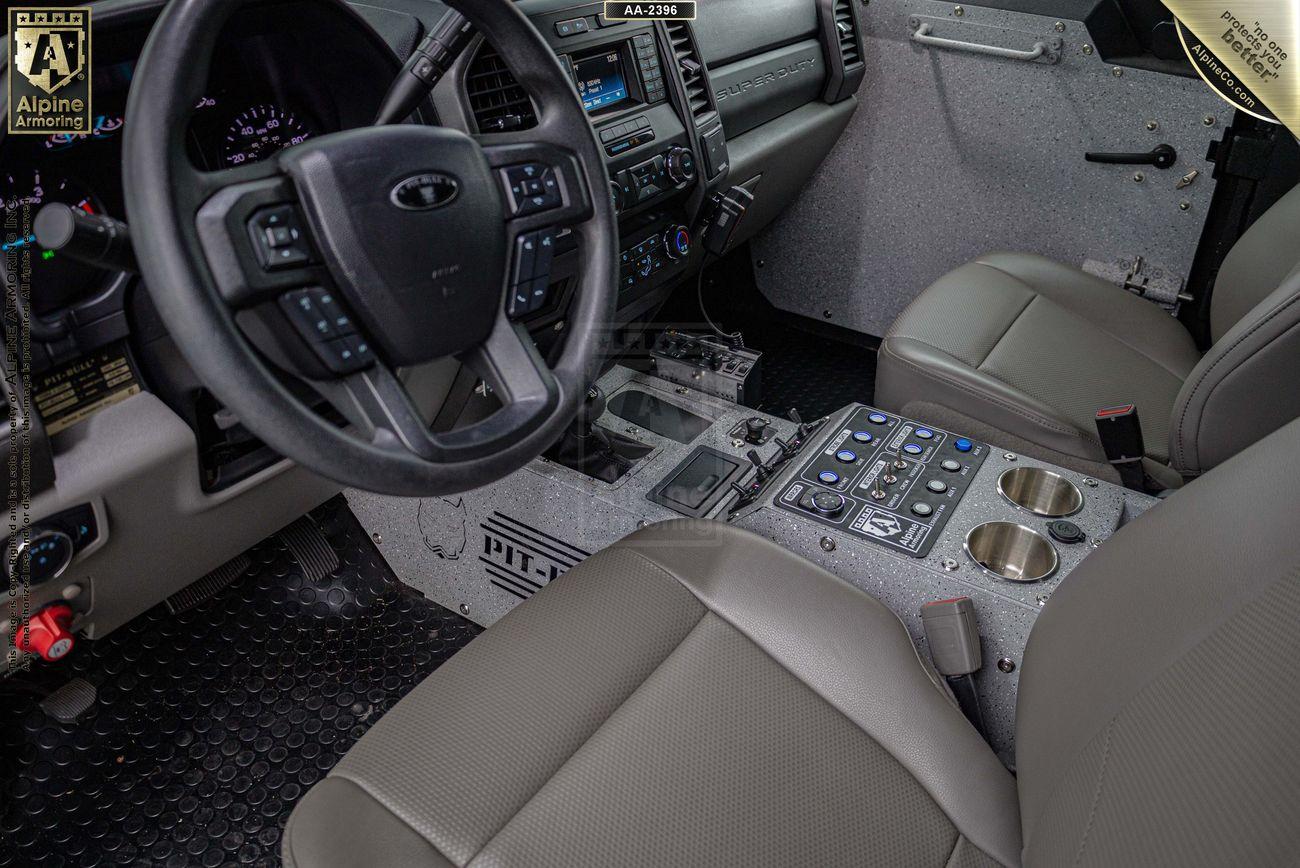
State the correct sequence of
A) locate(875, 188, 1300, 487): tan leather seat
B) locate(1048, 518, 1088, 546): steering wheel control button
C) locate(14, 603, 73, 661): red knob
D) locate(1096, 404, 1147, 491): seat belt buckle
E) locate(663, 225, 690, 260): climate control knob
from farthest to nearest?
locate(663, 225, 690, 260): climate control knob < locate(875, 188, 1300, 487): tan leather seat < locate(1096, 404, 1147, 491): seat belt buckle < locate(1048, 518, 1088, 546): steering wheel control button < locate(14, 603, 73, 661): red knob

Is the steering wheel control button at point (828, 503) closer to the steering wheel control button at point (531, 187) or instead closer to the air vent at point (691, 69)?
the steering wheel control button at point (531, 187)

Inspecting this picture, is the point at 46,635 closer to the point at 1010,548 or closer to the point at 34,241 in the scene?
the point at 34,241

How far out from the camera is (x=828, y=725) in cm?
88

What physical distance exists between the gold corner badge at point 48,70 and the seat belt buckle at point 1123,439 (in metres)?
1.22

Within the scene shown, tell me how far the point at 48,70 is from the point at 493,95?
1.77 ft

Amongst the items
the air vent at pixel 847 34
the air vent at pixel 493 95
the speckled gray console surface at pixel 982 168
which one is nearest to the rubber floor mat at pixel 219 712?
the air vent at pixel 493 95

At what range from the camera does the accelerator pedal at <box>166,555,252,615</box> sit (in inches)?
57.8

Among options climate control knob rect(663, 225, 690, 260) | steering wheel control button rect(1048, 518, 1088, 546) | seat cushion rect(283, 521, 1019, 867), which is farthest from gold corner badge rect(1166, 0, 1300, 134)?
climate control knob rect(663, 225, 690, 260)

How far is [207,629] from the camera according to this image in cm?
152

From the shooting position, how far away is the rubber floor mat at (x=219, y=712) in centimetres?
131

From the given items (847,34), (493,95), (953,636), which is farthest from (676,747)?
(847,34)

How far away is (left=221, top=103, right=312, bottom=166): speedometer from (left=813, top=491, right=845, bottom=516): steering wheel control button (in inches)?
29.5

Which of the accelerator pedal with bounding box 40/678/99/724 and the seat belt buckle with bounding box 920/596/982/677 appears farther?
the accelerator pedal with bounding box 40/678/99/724

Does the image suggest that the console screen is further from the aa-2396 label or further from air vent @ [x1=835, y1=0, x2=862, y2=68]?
air vent @ [x1=835, y1=0, x2=862, y2=68]
